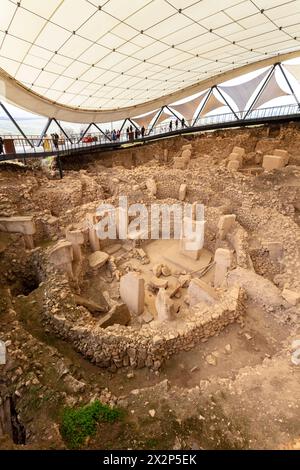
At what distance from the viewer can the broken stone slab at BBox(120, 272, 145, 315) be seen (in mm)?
6688

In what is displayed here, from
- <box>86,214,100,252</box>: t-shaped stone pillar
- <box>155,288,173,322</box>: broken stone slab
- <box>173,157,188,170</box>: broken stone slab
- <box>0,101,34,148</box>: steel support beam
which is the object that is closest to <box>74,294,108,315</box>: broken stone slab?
<box>155,288,173,322</box>: broken stone slab

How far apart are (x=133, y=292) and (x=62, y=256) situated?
238 centimetres

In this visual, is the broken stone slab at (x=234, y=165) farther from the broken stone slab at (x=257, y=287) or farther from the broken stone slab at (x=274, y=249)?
the broken stone slab at (x=257, y=287)

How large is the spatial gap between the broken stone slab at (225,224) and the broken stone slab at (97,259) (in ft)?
14.1

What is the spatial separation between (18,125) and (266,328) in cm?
1584

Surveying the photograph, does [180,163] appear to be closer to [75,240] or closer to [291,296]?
[75,240]

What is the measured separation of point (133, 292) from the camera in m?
6.81

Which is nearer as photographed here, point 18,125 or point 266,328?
point 266,328

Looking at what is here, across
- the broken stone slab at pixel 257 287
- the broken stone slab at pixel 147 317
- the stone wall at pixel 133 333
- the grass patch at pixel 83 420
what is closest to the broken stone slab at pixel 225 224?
the broken stone slab at pixel 257 287

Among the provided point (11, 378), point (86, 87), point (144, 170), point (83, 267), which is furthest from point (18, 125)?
point (11, 378)

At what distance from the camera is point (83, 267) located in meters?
8.27

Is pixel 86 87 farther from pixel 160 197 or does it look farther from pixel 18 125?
pixel 160 197

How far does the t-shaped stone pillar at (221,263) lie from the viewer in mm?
7598
